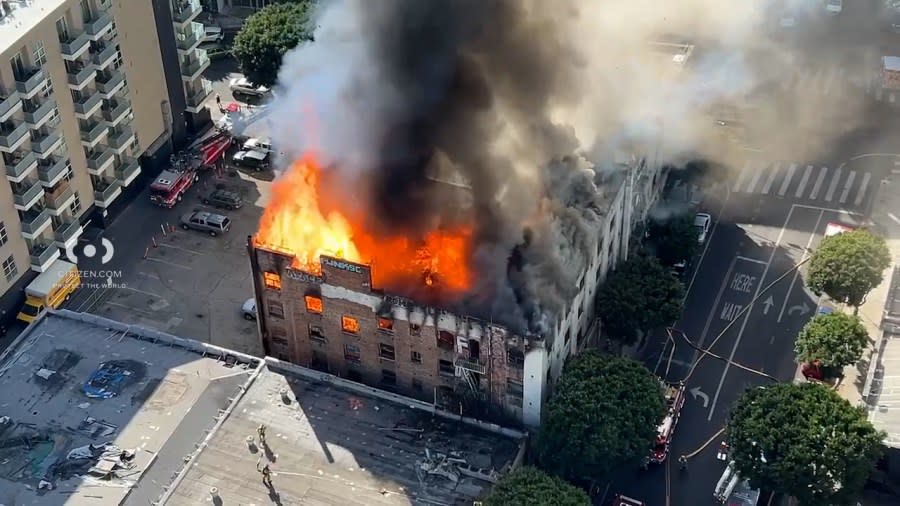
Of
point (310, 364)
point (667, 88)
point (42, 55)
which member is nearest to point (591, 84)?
point (667, 88)

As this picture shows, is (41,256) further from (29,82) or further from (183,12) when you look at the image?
(183,12)

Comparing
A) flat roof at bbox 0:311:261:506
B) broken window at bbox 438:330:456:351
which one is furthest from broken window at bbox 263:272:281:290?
broken window at bbox 438:330:456:351

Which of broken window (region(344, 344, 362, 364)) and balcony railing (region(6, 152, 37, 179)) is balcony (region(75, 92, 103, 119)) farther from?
broken window (region(344, 344, 362, 364))

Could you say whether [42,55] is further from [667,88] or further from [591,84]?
[667,88]

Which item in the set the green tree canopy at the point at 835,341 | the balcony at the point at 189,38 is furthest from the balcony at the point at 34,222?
the green tree canopy at the point at 835,341

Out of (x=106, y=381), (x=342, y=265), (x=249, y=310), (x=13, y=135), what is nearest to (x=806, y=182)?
(x=342, y=265)
